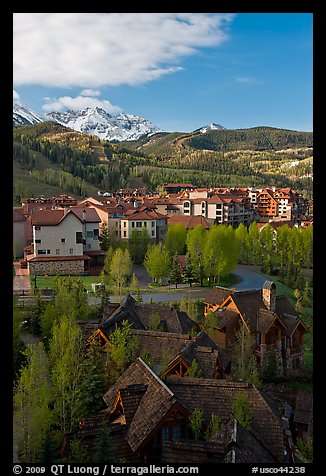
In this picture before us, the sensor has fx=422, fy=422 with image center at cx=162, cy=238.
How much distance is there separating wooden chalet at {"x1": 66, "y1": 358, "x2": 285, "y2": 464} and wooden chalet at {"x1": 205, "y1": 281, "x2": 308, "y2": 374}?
8.95m

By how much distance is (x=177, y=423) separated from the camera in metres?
8.57

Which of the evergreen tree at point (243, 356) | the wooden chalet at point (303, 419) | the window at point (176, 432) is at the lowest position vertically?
the wooden chalet at point (303, 419)

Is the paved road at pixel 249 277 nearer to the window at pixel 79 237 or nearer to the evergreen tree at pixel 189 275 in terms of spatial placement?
the evergreen tree at pixel 189 275

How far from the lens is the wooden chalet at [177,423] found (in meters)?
6.72

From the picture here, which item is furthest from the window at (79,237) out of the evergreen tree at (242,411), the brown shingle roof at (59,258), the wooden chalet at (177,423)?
the evergreen tree at (242,411)

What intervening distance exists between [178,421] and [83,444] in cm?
192

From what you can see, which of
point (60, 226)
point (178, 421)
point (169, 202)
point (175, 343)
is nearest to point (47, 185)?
point (169, 202)

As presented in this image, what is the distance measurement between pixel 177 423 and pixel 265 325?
10.9 m

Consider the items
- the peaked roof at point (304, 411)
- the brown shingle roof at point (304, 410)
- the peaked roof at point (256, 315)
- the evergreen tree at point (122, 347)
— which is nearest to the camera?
the evergreen tree at point (122, 347)

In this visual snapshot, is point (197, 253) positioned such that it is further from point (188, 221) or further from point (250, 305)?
point (188, 221)

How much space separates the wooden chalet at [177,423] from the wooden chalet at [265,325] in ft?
29.4

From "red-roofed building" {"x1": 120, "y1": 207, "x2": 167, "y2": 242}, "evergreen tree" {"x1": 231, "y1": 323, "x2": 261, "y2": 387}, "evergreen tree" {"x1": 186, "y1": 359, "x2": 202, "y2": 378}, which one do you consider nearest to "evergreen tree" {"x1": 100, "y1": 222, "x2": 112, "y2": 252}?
"red-roofed building" {"x1": 120, "y1": 207, "x2": 167, "y2": 242}

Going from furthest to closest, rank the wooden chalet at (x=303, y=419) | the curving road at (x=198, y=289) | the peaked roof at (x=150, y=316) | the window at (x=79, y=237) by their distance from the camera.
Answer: the window at (x=79, y=237) → the curving road at (x=198, y=289) → the peaked roof at (x=150, y=316) → the wooden chalet at (x=303, y=419)
